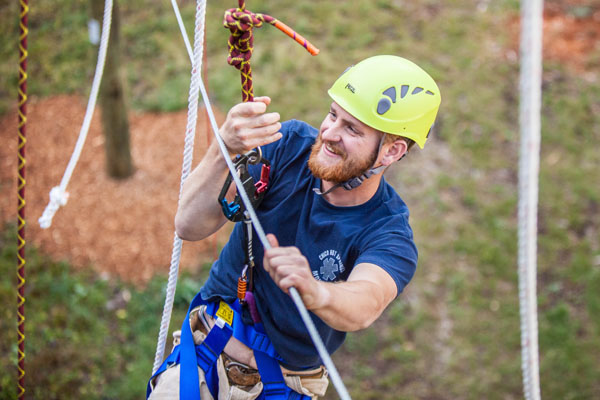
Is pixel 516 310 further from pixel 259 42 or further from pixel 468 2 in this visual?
pixel 468 2

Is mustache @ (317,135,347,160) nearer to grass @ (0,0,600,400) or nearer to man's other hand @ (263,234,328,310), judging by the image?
man's other hand @ (263,234,328,310)

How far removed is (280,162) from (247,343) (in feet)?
2.71

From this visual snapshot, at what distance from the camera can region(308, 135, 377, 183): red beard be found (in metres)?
2.19

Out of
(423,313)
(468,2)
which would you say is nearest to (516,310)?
(423,313)

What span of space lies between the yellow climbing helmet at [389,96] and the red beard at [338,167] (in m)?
0.16

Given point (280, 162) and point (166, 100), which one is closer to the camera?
point (280, 162)

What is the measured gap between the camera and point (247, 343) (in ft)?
7.96

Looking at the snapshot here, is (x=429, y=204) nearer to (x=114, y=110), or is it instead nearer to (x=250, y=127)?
(x=114, y=110)

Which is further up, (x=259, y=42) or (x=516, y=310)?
(x=259, y=42)

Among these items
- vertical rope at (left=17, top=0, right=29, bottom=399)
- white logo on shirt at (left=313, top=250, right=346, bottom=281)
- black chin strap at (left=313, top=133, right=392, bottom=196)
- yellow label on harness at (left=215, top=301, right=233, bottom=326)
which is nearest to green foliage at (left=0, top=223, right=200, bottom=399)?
vertical rope at (left=17, top=0, right=29, bottom=399)

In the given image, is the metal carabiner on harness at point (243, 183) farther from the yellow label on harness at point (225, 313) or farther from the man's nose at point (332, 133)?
the yellow label on harness at point (225, 313)

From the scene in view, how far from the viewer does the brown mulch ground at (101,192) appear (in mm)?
4863

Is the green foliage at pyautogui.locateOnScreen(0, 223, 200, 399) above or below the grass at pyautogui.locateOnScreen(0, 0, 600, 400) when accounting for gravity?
below

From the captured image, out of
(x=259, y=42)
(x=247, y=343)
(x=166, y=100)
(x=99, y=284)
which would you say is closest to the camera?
(x=247, y=343)
